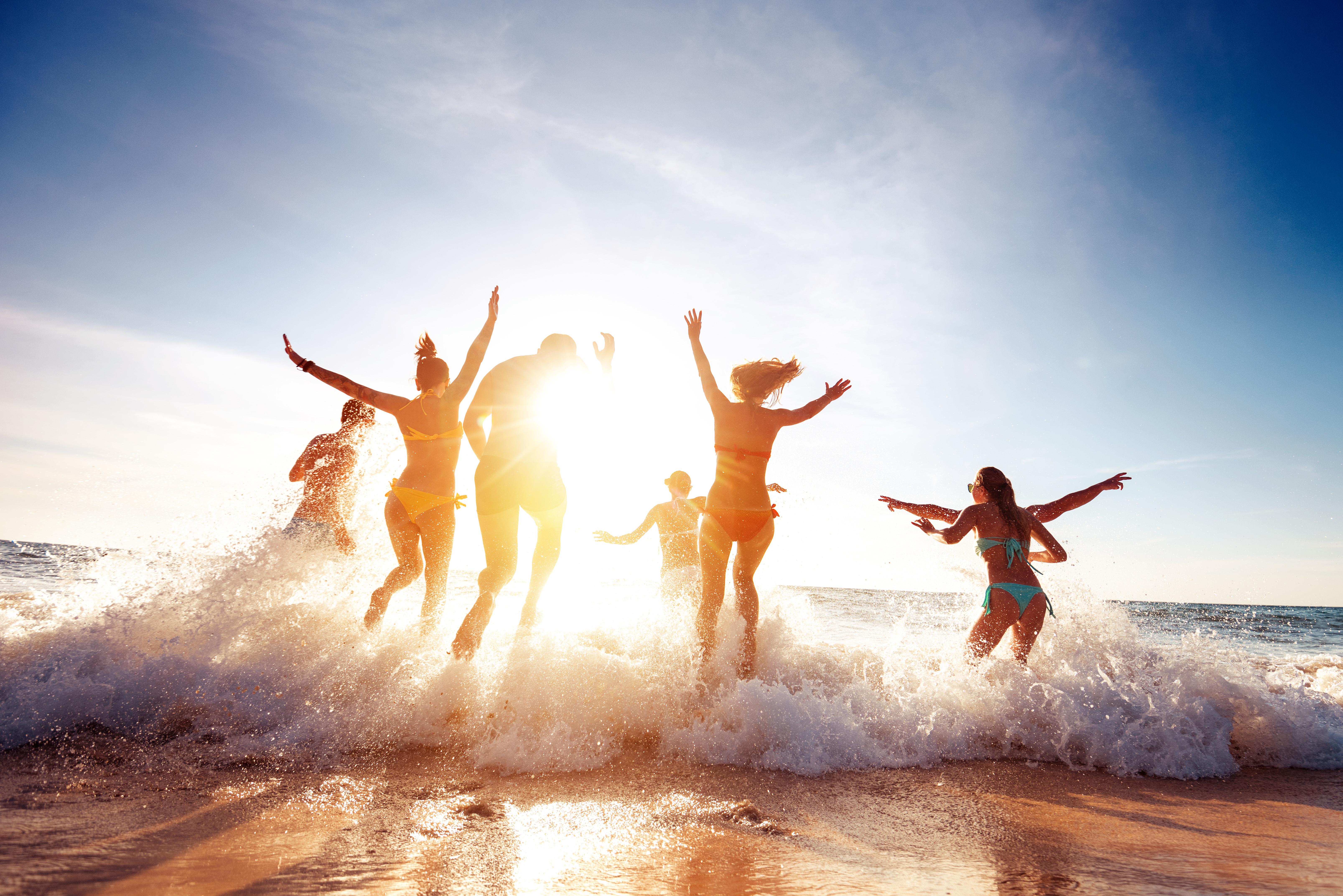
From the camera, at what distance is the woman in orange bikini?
466cm

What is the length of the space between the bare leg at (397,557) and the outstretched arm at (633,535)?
6.75ft

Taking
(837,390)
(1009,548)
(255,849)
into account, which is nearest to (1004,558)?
(1009,548)

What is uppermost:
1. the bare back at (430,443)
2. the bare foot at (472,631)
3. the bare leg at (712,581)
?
the bare back at (430,443)

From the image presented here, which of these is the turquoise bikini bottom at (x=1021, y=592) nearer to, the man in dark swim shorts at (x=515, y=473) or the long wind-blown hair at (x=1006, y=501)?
the long wind-blown hair at (x=1006, y=501)

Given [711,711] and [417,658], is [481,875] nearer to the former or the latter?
[711,711]

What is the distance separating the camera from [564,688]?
4.04 metres

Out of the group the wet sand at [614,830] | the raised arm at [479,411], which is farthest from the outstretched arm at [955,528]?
the raised arm at [479,411]

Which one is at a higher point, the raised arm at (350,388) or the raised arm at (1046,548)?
the raised arm at (350,388)

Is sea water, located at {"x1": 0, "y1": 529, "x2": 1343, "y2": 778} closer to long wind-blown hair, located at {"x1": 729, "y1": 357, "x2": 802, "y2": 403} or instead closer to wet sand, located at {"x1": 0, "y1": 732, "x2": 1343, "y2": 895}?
wet sand, located at {"x1": 0, "y1": 732, "x2": 1343, "y2": 895}

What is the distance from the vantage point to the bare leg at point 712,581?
4.66 meters

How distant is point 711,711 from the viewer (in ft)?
13.1

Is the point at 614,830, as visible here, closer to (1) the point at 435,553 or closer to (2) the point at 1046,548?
(1) the point at 435,553

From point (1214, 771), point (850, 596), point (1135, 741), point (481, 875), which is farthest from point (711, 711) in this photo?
point (850, 596)

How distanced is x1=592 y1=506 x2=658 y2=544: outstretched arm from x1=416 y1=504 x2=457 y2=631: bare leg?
1874 mm
